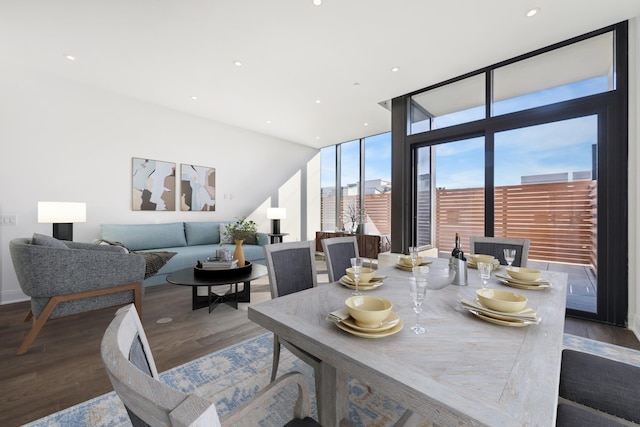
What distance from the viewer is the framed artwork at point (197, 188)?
4.62 meters

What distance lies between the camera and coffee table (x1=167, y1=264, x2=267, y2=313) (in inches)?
97.9

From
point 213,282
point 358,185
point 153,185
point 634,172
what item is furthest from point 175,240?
point 634,172

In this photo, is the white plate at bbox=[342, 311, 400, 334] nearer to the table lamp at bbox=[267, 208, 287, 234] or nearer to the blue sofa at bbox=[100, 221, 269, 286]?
the blue sofa at bbox=[100, 221, 269, 286]

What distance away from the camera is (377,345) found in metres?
0.81

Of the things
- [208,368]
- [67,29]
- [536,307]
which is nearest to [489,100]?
[536,307]

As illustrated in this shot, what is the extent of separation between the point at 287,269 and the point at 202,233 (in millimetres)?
3403

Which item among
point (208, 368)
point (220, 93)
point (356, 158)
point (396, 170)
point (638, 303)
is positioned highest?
point (220, 93)

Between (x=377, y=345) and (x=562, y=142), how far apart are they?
330 centimetres

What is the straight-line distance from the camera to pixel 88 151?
368cm

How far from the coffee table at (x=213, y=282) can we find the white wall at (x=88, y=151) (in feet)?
6.70

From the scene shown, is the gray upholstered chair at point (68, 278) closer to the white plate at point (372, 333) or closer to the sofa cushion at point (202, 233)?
the sofa cushion at point (202, 233)

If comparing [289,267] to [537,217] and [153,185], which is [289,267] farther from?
[153,185]

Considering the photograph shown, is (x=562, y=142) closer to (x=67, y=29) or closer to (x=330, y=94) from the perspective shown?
(x=330, y=94)

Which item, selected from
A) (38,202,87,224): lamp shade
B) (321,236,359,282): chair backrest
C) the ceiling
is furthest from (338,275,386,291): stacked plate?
(38,202,87,224): lamp shade
